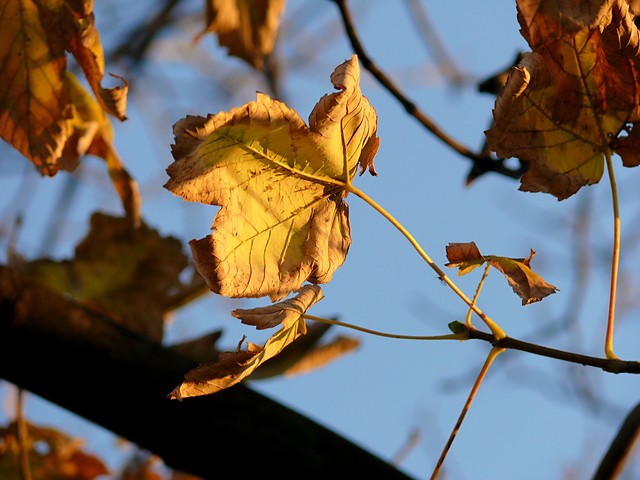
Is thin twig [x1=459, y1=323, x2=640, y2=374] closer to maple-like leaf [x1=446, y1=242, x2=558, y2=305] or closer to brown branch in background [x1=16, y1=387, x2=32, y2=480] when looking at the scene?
maple-like leaf [x1=446, y1=242, x2=558, y2=305]

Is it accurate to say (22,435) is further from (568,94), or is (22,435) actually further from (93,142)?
(568,94)

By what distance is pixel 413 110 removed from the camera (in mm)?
1355

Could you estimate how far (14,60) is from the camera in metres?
0.98

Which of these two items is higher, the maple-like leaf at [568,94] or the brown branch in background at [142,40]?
the brown branch in background at [142,40]

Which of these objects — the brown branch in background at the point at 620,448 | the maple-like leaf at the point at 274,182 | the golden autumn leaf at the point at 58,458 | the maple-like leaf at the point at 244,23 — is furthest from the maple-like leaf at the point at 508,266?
the golden autumn leaf at the point at 58,458

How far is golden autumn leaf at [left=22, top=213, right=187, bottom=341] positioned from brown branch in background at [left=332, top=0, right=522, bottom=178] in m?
0.52

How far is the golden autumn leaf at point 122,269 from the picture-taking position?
1.51 metres

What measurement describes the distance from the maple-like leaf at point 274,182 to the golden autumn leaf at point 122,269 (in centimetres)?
79

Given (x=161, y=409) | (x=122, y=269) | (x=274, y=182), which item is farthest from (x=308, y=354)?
(x=274, y=182)

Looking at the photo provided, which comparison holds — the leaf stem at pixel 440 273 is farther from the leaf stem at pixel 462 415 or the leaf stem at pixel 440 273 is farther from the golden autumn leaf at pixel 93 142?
the golden autumn leaf at pixel 93 142

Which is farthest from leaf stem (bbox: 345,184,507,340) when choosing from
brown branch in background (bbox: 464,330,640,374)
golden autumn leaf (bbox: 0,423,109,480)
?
A: golden autumn leaf (bbox: 0,423,109,480)

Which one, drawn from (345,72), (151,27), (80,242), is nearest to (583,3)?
(345,72)

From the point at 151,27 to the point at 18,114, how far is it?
2084mm

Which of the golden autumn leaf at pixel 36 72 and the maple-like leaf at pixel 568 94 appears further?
the golden autumn leaf at pixel 36 72
